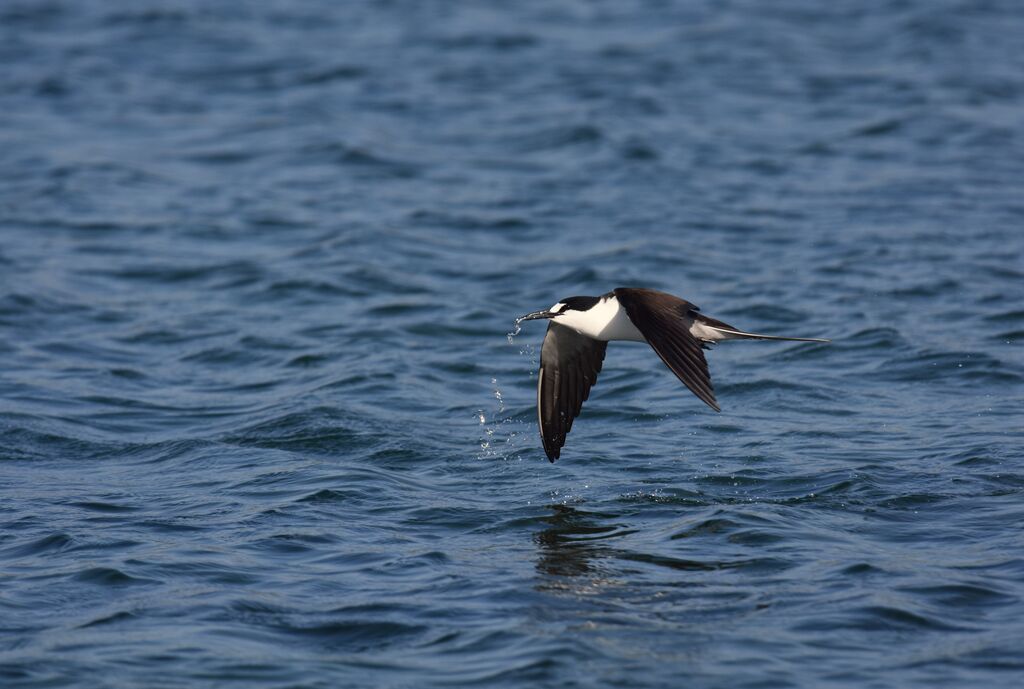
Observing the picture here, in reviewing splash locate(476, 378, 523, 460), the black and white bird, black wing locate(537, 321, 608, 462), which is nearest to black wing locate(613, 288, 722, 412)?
the black and white bird

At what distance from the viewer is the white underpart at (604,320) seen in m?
8.76

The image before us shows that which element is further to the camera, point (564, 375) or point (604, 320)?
point (564, 375)

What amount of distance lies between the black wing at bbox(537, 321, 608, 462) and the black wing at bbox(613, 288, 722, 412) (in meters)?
0.96

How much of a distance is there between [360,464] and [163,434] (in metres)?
1.73

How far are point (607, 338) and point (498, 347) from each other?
3.74m

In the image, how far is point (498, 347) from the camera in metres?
12.7

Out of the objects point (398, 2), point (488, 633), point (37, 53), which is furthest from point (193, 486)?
point (398, 2)

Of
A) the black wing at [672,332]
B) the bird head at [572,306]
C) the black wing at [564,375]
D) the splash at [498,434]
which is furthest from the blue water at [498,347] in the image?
the bird head at [572,306]

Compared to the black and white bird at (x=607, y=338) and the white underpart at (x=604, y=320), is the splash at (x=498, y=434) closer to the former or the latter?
the black and white bird at (x=607, y=338)

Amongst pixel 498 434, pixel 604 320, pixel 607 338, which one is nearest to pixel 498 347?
pixel 498 434

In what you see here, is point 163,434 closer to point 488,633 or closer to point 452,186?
point 488,633

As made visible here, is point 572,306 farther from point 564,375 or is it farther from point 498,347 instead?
point 498,347

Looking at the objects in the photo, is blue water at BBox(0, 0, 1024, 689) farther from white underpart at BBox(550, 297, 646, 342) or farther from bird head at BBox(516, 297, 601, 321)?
bird head at BBox(516, 297, 601, 321)

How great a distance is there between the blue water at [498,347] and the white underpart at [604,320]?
100 centimetres
